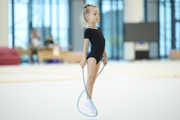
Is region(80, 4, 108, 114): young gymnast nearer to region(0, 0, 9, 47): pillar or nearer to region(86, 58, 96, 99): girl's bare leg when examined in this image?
region(86, 58, 96, 99): girl's bare leg

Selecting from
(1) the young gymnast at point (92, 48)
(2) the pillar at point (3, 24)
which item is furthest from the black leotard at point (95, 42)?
(2) the pillar at point (3, 24)

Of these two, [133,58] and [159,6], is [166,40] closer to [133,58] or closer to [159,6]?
[159,6]

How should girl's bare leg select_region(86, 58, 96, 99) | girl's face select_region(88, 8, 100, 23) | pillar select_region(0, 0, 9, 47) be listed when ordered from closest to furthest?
girl's bare leg select_region(86, 58, 96, 99), girl's face select_region(88, 8, 100, 23), pillar select_region(0, 0, 9, 47)

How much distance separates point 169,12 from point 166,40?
6.55 feet

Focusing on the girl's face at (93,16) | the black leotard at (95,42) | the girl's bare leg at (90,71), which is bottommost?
the girl's bare leg at (90,71)

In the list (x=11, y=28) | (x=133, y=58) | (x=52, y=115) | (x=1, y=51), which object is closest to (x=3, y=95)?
(x=52, y=115)

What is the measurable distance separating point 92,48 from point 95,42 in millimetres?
71

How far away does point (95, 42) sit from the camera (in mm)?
4293

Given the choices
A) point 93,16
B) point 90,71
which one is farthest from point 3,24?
point 90,71

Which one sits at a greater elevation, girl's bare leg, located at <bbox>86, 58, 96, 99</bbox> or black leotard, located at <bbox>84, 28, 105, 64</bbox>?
black leotard, located at <bbox>84, 28, 105, 64</bbox>

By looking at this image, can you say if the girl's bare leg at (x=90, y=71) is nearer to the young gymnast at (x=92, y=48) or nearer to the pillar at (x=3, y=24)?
the young gymnast at (x=92, y=48)

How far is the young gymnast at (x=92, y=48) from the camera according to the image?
13.8 ft

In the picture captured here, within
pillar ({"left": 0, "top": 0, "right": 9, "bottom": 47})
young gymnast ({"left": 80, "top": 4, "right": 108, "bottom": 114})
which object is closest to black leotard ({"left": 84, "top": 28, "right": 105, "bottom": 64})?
young gymnast ({"left": 80, "top": 4, "right": 108, "bottom": 114})

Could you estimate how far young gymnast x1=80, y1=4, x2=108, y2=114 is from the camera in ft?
13.8
